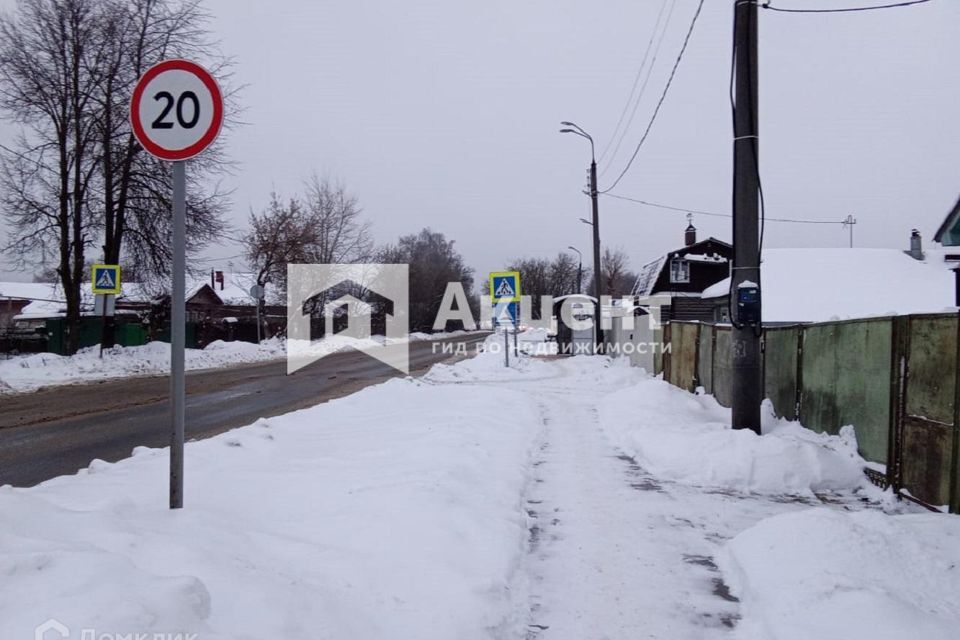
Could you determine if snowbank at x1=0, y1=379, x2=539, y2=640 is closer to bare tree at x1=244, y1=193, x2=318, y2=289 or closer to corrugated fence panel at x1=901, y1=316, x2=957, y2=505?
corrugated fence panel at x1=901, y1=316, x2=957, y2=505

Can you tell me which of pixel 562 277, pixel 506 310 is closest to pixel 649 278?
pixel 506 310

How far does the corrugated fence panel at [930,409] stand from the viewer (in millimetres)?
5625

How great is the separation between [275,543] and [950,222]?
39.1 ft

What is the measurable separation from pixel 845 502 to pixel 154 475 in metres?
6.40

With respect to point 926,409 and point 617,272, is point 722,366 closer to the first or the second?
point 926,409

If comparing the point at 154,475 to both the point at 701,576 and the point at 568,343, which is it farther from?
the point at 568,343

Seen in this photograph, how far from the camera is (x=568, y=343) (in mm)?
32188

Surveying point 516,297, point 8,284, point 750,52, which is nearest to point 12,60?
point 516,297

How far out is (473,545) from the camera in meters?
4.61

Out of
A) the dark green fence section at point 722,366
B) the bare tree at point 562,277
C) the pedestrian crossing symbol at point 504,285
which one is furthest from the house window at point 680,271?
the bare tree at point 562,277

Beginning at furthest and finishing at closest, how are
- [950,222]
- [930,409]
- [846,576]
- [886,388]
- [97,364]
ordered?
[97,364]
[950,222]
[886,388]
[930,409]
[846,576]

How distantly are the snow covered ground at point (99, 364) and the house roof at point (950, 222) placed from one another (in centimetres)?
1933

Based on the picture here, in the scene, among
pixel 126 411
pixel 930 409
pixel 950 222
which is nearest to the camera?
pixel 930 409

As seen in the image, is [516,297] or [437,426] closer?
[437,426]
